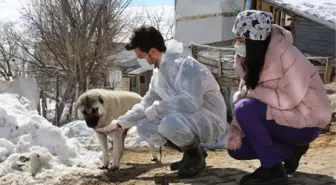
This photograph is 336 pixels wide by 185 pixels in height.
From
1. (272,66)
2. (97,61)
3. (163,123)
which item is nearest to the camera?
(272,66)

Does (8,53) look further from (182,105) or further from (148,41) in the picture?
(182,105)

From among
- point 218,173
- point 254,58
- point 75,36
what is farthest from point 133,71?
point 254,58

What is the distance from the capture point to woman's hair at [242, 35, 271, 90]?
3369mm

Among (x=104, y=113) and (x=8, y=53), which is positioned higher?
(x=104, y=113)

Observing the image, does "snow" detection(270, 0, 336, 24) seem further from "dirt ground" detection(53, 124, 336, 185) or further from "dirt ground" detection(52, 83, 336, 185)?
"dirt ground" detection(53, 124, 336, 185)

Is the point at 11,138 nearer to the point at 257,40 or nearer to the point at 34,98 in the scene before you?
the point at 257,40

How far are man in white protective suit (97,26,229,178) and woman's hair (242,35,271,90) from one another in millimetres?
615

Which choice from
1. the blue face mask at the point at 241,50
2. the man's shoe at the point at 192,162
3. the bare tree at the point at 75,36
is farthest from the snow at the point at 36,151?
the bare tree at the point at 75,36

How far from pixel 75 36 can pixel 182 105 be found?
1708 cm

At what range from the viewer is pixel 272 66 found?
11.0 ft

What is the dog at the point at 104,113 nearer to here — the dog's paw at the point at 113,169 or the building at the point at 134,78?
the dog's paw at the point at 113,169

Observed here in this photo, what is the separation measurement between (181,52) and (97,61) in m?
17.4

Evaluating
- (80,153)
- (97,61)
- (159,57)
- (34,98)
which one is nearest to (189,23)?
(97,61)

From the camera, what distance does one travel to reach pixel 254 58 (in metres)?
3.38
